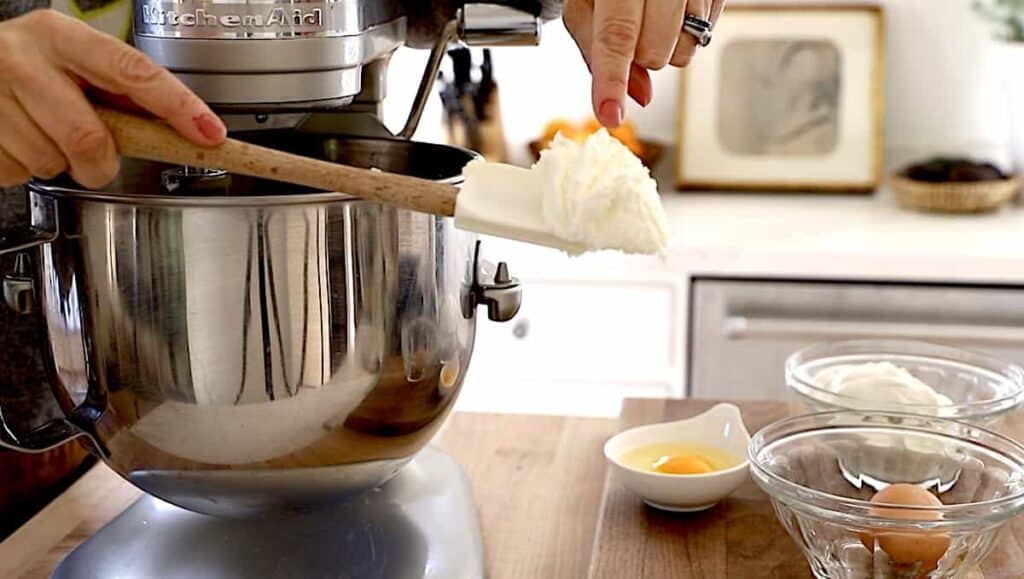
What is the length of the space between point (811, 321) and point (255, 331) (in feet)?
4.27

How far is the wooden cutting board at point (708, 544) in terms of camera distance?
0.71 meters

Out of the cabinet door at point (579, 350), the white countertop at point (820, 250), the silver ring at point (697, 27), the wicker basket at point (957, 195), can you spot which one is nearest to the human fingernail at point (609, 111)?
the silver ring at point (697, 27)

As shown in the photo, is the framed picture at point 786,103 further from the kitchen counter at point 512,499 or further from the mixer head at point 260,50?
the mixer head at point 260,50

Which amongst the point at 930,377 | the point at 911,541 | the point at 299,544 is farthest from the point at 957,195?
the point at 299,544

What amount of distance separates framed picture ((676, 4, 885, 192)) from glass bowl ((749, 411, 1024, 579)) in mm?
1404

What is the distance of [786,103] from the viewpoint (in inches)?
85.2

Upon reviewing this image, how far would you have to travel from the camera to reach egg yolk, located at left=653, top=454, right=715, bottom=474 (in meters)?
0.82

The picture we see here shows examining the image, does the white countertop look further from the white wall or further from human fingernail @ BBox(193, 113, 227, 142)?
human fingernail @ BBox(193, 113, 227, 142)

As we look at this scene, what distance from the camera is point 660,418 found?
3.14 feet

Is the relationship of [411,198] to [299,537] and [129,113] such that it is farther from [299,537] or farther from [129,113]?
[299,537]

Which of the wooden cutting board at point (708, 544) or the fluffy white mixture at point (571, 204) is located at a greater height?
the fluffy white mixture at point (571, 204)

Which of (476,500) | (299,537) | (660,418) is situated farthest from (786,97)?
(299,537)

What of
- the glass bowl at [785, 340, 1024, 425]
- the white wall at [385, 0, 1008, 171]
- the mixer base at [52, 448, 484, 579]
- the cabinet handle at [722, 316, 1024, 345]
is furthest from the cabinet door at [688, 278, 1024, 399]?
the mixer base at [52, 448, 484, 579]

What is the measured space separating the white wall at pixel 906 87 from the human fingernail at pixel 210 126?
1624 millimetres
